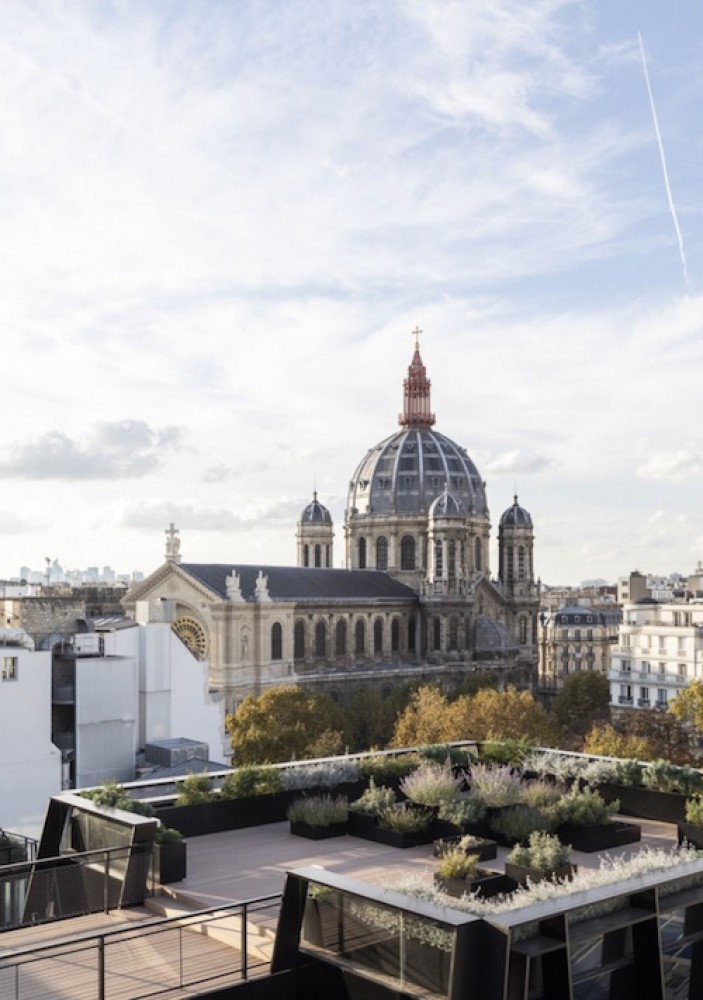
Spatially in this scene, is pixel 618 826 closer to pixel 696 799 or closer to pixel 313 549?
pixel 696 799

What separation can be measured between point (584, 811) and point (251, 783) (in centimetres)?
580

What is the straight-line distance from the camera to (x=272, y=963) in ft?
41.4

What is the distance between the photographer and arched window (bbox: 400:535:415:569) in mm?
108875

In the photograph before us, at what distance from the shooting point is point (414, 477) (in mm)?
111562

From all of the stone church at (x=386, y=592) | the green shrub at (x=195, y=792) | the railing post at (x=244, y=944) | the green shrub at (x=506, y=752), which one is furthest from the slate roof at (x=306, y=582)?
the railing post at (x=244, y=944)

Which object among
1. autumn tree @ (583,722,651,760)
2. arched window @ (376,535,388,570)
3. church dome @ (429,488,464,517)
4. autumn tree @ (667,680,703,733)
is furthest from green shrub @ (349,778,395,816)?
arched window @ (376,535,388,570)

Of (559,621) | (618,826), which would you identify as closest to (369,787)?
(618,826)

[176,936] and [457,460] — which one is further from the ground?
[457,460]

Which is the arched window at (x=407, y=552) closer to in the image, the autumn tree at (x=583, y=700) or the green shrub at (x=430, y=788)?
the autumn tree at (x=583, y=700)

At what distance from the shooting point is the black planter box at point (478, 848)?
17.1 meters

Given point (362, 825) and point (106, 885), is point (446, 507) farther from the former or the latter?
point (106, 885)

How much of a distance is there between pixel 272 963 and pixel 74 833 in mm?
5837

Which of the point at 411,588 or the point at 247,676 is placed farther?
the point at 411,588

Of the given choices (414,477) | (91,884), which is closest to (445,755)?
(91,884)
